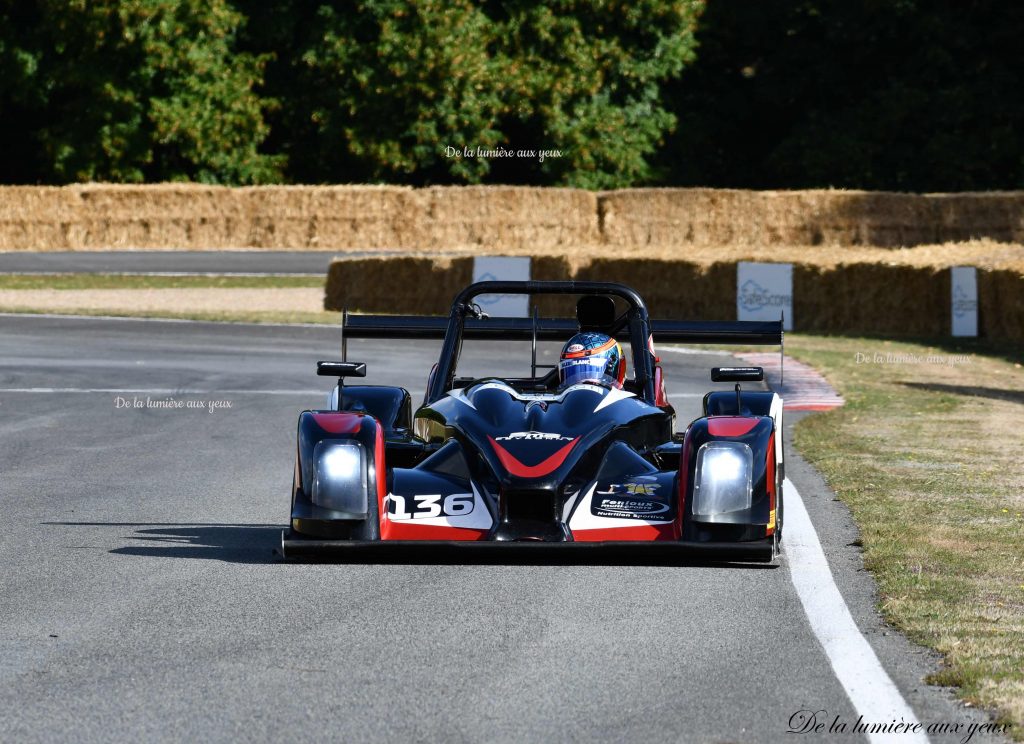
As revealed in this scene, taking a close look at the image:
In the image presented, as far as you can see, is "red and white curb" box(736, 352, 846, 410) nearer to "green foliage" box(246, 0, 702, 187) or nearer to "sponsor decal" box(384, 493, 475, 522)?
"sponsor decal" box(384, 493, 475, 522)

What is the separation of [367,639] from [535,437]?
1.98 metres

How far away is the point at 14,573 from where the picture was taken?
8375 mm

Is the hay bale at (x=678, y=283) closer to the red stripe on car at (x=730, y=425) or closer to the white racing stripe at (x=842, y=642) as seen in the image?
the white racing stripe at (x=842, y=642)

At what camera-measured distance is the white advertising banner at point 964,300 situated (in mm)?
28453

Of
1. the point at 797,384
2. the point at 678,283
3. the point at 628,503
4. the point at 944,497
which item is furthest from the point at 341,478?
the point at 678,283

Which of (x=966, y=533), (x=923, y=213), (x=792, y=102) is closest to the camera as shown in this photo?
(x=966, y=533)

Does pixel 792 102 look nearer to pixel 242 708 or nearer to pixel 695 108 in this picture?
pixel 695 108

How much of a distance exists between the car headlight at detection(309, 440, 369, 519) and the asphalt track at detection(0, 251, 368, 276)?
108ft

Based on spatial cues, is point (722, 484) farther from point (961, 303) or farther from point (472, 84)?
point (472, 84)

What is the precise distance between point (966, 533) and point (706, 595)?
2.50 meters

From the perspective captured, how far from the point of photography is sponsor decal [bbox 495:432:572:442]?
8523 millimetres

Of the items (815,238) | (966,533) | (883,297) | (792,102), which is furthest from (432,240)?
(966,533)

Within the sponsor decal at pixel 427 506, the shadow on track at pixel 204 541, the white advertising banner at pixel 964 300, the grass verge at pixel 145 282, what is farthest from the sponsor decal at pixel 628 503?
the grass verge at pixel 145 282

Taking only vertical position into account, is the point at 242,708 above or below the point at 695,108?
below
